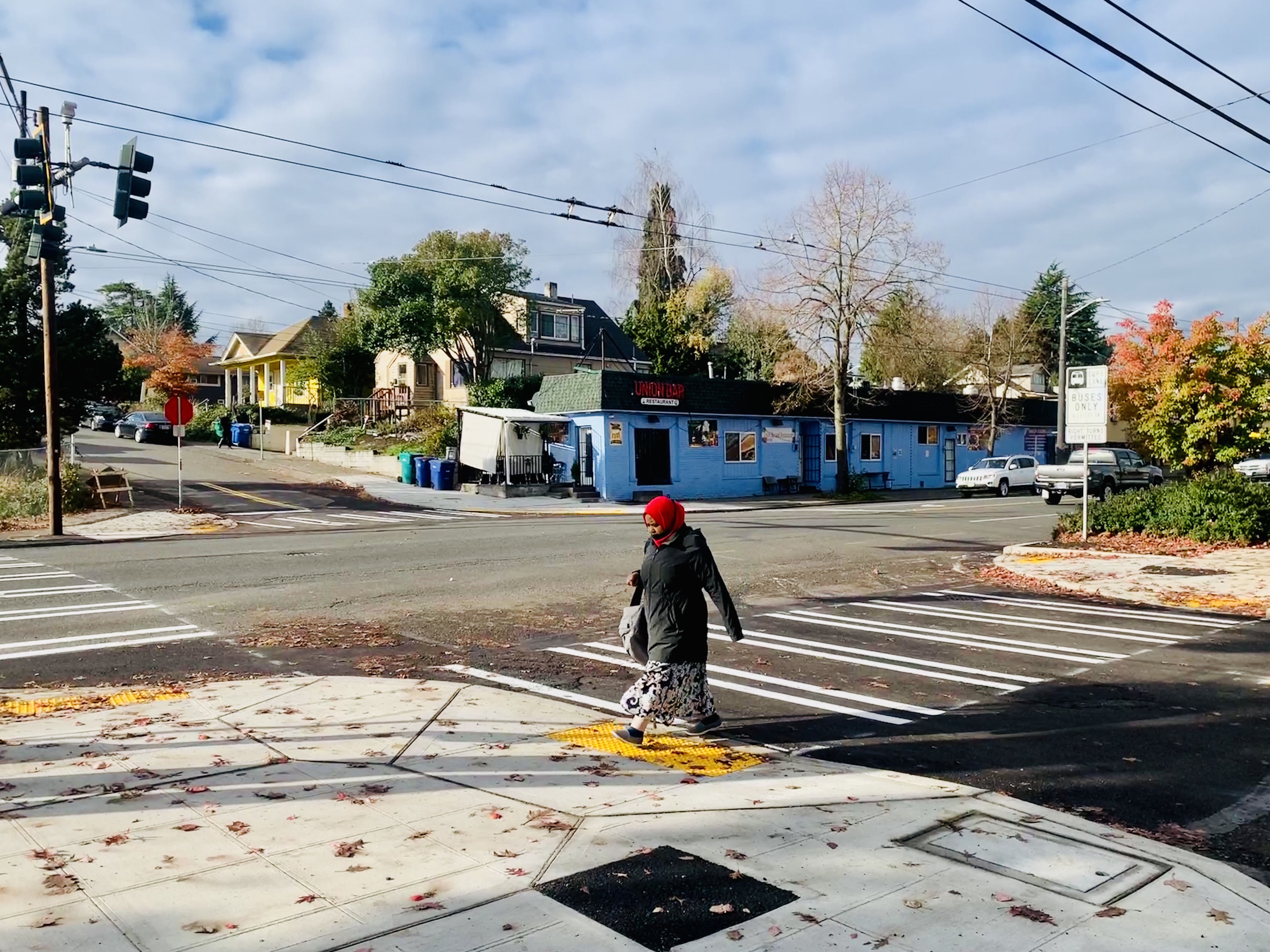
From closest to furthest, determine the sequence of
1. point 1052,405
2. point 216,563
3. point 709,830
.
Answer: point 709,830 < point 216,563 < point 1052,405

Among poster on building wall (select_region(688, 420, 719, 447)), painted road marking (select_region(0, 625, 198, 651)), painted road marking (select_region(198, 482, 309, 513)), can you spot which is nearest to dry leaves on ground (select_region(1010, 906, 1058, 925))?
painted road marking (select_region(0, 625, 198, 651))

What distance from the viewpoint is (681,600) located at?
6566mm

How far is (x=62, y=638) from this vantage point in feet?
33.7

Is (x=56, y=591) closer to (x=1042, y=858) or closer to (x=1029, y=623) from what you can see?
(x=1029, y=623)

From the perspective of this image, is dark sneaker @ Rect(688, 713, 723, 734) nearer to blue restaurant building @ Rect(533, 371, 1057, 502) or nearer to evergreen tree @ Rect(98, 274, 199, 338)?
blue restaurant building @ Rect(533, 371, 1057, 502)

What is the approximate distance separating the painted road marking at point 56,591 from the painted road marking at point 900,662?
28.6 ft

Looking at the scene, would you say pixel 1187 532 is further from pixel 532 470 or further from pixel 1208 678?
pixel 532 470

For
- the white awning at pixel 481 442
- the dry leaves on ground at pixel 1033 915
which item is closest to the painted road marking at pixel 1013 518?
the white awning at pixel 481 442

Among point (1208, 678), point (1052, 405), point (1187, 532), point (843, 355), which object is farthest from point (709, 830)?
point (1052, 405)

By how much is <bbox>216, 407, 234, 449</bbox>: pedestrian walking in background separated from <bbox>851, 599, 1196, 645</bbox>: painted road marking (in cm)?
4675

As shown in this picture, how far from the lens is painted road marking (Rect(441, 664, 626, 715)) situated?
7930 mm

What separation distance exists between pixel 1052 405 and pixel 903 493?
17031 mm

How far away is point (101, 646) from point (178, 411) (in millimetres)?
18825

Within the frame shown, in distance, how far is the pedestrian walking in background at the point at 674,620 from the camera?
6.55m
